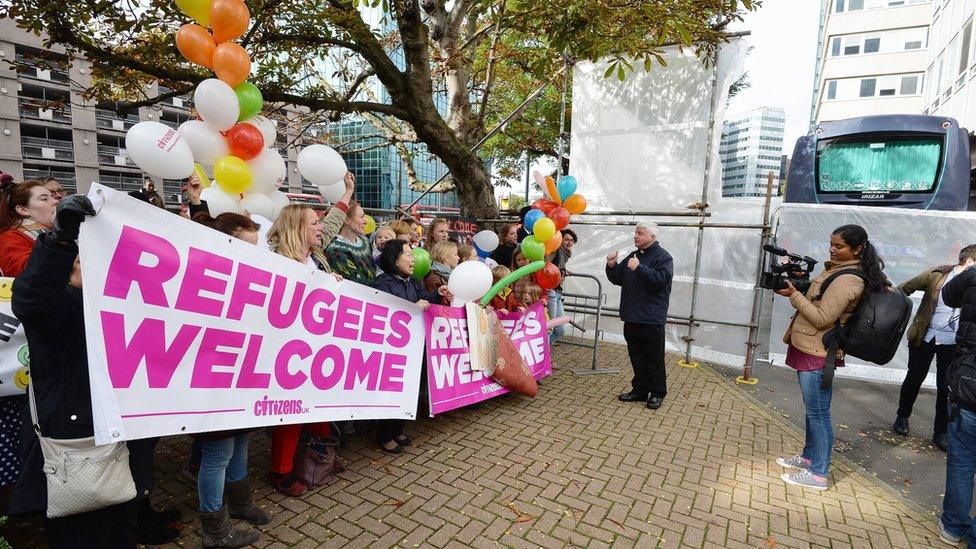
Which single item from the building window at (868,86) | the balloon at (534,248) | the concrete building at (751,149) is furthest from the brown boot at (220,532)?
the building window at (868,86)

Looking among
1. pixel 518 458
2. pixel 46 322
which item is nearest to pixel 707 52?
pixel 518 458

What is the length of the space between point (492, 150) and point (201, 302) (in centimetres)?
1581

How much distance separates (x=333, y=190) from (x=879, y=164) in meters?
8.55

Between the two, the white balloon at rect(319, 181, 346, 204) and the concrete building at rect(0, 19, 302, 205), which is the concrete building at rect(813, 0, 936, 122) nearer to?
the concrete building at rect(0, 19, 302, 205)

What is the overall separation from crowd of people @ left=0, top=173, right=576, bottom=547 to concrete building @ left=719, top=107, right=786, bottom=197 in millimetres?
5730

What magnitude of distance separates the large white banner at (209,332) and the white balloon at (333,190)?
152cm

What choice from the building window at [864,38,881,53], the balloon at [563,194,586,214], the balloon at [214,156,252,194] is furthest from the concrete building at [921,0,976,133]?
the balloon at [214,156,252,194]

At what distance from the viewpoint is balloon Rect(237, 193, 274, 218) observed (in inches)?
138

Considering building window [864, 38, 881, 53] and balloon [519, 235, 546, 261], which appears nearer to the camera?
balloon [519, 235, 546, 261]

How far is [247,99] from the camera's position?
3.41m

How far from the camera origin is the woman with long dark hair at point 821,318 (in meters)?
3.25

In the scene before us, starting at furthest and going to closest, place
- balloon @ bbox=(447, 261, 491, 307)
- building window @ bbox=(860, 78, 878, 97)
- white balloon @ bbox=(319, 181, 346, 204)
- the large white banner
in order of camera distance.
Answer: building window @ bbox=(860, 78, 878, 97) < white balloon @ bbox=(319, 181, 346, 204) < balloon @ bbox=(447, 261, 491, 307) < the large white banner

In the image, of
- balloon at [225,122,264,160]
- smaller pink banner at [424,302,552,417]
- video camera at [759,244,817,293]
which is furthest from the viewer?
smaller pink banner at [424,302,552,417]

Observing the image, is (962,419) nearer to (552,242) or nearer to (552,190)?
(552,242)
